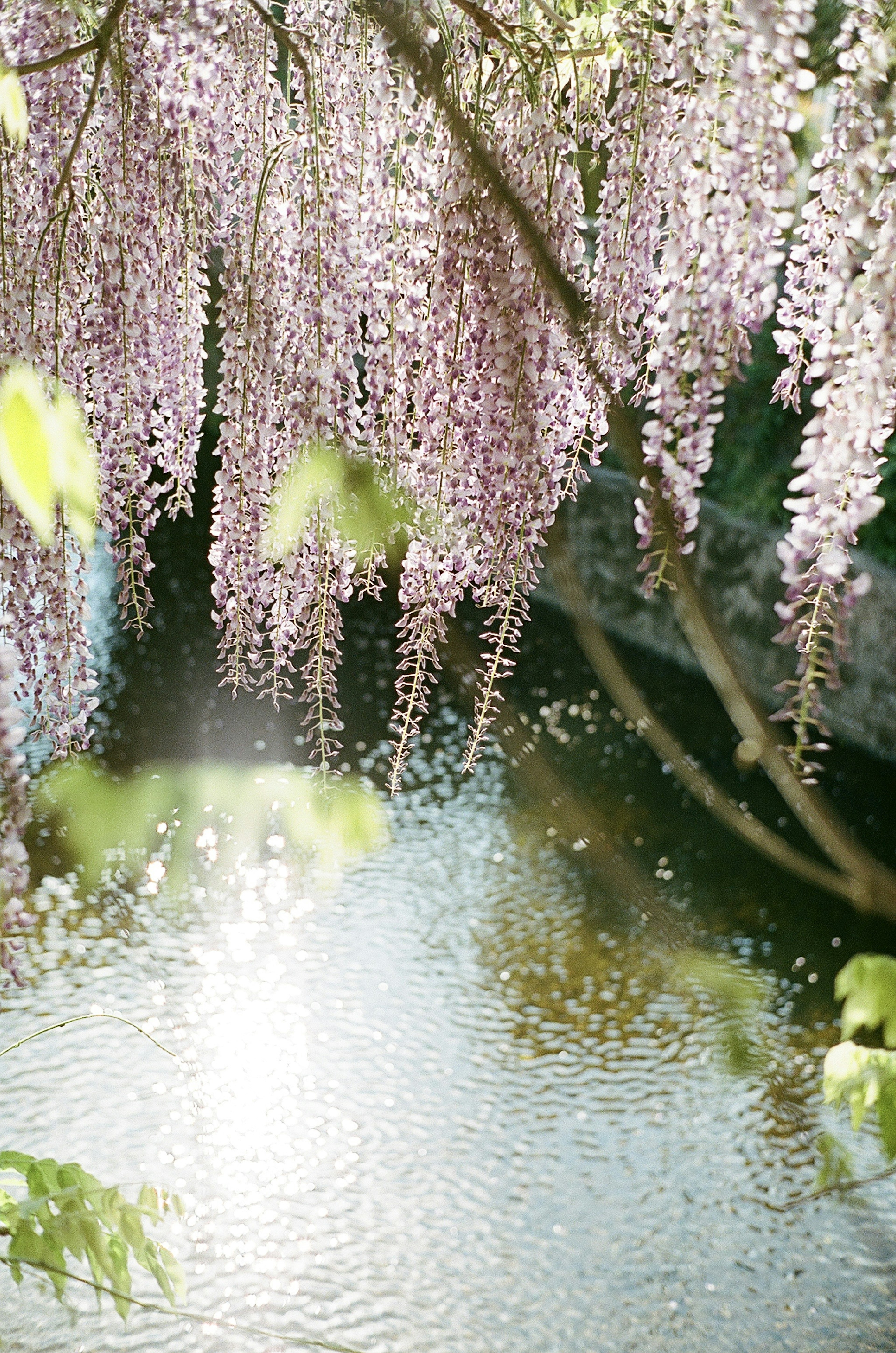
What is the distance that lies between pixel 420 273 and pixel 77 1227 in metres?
1.20

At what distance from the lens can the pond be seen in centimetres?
255

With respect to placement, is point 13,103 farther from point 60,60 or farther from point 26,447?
point 26,447

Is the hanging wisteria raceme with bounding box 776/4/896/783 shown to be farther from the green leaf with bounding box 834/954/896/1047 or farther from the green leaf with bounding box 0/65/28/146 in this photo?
the green leaf with bounding box 0/65/28/146

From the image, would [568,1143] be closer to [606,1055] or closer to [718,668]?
[606,1055]

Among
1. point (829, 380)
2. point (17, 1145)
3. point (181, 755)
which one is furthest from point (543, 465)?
point (181, 755)

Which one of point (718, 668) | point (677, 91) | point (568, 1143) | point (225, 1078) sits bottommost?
point (718, 668)

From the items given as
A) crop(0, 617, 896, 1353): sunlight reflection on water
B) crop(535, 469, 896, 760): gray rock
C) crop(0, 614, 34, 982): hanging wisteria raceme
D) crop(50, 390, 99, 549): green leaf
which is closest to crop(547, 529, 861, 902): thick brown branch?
crop(50, 390, 99, 549): green leaf

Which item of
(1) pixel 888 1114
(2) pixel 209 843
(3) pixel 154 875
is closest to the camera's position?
(1) pixel 888 1114

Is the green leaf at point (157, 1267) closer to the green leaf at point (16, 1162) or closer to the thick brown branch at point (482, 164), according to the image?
the green leaf at point (16, 1162)

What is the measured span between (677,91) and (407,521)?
2.95 feet

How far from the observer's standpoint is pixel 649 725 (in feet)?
1.75

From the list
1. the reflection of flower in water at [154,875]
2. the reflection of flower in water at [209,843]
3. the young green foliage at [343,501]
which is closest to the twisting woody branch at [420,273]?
the young green foliage at [343,501]

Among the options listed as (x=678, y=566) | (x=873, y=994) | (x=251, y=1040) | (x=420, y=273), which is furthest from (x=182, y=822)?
(x=678, y=566)

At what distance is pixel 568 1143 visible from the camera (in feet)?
9.83
